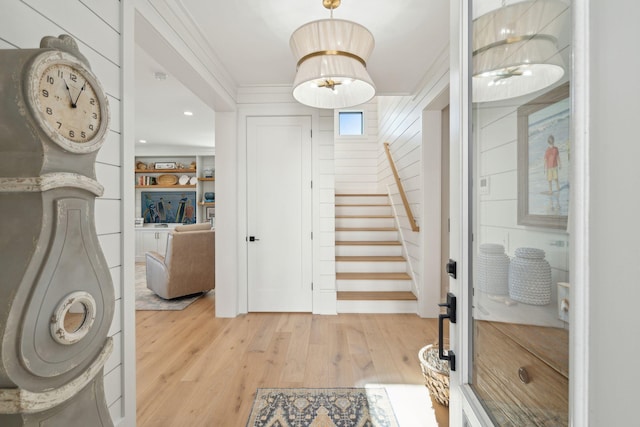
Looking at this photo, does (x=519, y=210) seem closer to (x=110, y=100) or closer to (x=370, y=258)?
(x=110, y=100)

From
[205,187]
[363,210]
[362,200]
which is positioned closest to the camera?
[363,210]

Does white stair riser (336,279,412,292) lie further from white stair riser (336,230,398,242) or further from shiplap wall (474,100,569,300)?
shiplap wall (474,100,569,300)

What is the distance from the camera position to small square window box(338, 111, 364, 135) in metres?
6.72

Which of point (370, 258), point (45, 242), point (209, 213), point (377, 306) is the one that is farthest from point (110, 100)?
point (209, 213)

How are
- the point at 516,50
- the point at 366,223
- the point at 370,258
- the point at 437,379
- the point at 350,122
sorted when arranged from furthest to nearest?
1. the point at 350,122
2. the point at 366,223
3. the point at 370,258
4. the point at 437,379
5. the point at 516,50

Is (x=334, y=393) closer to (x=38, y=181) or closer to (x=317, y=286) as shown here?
(x=317, y=286)

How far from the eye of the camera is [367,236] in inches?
176

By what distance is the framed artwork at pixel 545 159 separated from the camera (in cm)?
55

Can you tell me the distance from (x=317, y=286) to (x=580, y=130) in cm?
323

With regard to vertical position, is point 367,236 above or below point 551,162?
below

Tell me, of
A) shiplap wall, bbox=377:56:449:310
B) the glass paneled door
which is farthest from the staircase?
the glass paneled door

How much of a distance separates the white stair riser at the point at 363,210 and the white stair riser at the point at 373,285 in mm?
1521

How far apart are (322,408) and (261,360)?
2.54ft

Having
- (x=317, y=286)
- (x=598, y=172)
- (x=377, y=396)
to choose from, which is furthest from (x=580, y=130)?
(x=317, y=286)
